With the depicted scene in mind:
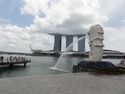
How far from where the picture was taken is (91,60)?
155ft

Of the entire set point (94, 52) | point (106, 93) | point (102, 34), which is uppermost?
point (102, 34)

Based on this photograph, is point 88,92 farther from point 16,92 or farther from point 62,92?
point 16,92

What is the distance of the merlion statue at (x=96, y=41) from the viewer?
153 feet

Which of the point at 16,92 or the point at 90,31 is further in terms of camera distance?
the point at 90,31

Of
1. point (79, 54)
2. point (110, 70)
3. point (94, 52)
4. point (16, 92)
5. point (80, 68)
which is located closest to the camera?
point (16, 92)

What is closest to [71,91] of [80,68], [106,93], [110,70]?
[106,93]

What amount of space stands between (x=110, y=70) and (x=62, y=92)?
20550 mm

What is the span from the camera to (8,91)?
51.4 ft

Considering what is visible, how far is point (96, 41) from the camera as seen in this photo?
4703 cm

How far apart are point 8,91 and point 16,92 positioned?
58cm

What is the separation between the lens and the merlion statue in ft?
153

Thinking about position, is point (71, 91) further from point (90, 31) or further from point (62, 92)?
point (90, 31)

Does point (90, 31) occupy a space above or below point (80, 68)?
above

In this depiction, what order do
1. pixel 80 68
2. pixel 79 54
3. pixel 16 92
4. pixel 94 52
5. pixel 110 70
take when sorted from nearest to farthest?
1. pixel 16 92
2. pixel 110 70
3. pixel 80 68
4. pixel 94 52
5. pixel 79 54
